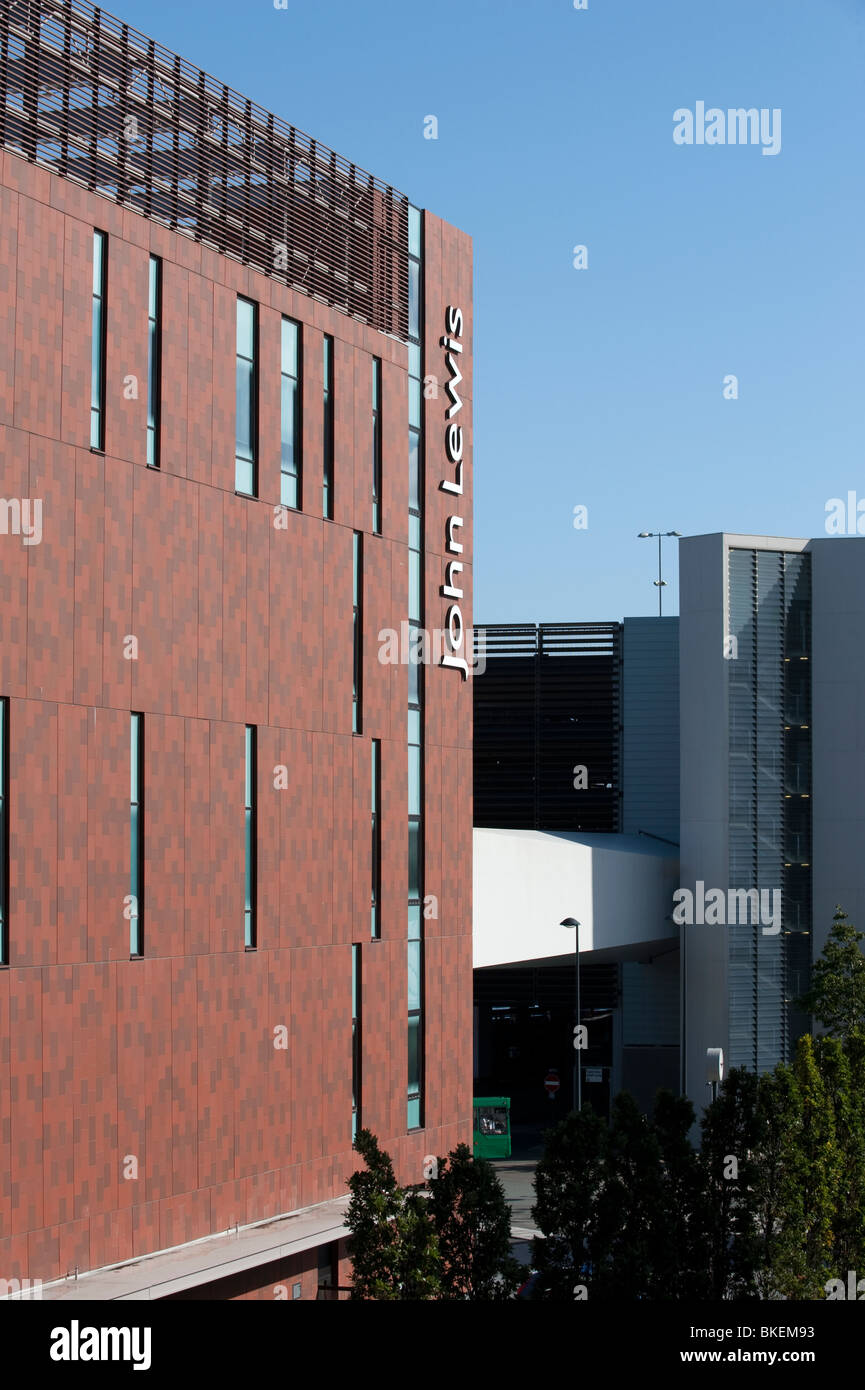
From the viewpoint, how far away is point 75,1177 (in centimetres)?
1848

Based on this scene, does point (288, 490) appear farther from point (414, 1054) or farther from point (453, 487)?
point (414, 1054)

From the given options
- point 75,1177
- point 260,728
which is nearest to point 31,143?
point 260,728

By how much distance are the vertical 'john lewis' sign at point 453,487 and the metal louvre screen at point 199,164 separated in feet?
5.28

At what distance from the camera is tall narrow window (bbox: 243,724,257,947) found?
22359mm

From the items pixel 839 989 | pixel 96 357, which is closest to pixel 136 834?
pixel 96 357

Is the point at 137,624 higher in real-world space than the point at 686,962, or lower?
higher

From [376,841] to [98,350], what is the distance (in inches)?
387

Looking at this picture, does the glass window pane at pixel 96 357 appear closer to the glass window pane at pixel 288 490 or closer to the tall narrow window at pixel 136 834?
the tall narrow window at pixel 136 834

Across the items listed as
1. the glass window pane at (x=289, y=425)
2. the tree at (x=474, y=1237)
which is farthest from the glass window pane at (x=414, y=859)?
the tree at (x=474, y=1237)

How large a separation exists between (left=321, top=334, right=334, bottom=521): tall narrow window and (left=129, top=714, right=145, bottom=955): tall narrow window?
235 inches

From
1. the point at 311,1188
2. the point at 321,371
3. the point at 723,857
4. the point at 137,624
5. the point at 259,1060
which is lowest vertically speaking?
the point at 311,1188

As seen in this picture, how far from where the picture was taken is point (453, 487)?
92.5 ft
